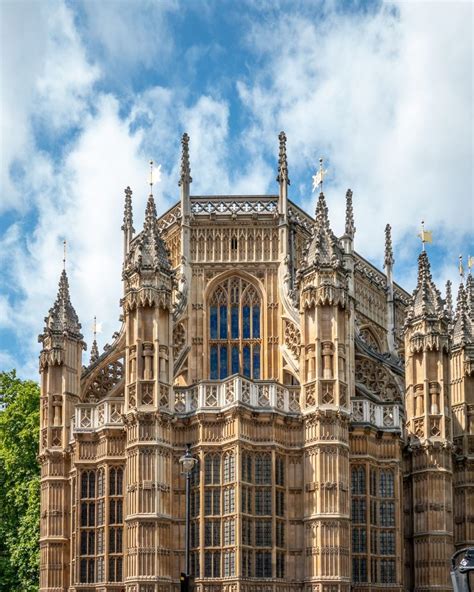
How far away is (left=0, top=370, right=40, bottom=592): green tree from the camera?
174 feet

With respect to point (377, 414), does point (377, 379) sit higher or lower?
higher

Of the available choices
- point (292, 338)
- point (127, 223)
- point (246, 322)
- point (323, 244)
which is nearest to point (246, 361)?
point (246, 322)

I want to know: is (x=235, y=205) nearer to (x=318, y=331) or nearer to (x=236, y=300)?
(x=236, y=300)

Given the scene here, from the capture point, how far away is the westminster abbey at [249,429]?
4138 cm

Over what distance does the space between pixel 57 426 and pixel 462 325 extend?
20.7 m

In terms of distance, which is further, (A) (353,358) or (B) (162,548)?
(A) (353,358)

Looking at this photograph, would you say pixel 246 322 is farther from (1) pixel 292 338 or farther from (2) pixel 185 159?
(2) pixel 185 159

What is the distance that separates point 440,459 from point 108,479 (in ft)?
46.5

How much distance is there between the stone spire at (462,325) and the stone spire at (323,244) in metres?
10.2

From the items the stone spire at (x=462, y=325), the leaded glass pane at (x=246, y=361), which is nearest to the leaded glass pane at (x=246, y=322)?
the leaded glass pane at (x=246, y=361)

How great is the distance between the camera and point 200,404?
42.9m

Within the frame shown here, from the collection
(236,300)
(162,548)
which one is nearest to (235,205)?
(236,300)

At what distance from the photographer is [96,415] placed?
147 feet

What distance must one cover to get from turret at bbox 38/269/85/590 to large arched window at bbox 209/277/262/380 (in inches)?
249
